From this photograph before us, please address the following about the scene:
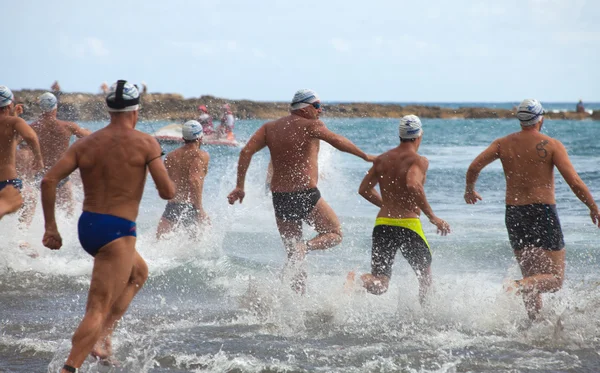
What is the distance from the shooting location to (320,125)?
7652 millimetres

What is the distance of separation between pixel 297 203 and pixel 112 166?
107 inches

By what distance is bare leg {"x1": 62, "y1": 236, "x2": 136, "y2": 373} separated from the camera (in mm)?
5176

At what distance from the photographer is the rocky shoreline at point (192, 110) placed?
45.3 m

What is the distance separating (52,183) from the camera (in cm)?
512

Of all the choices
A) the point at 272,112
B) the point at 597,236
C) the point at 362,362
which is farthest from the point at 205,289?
the point at 272,112

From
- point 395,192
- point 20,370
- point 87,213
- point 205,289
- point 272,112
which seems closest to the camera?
point 87,213

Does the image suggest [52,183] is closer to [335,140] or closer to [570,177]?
[335,140]

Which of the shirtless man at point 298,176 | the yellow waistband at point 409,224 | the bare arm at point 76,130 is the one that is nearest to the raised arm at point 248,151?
the shirtless man at point 298,176

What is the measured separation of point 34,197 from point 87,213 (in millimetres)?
5851

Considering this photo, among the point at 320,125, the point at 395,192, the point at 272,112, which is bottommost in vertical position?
the point at 272,112

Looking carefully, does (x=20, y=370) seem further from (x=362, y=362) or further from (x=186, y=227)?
(x=186, y=227)

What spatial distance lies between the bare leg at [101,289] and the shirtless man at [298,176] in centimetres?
249

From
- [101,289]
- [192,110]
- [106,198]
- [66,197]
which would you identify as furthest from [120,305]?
[192,110]

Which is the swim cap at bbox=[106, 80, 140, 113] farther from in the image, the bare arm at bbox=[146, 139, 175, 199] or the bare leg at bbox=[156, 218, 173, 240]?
the bare leg at bbox=[156, 218, 173, 240]
